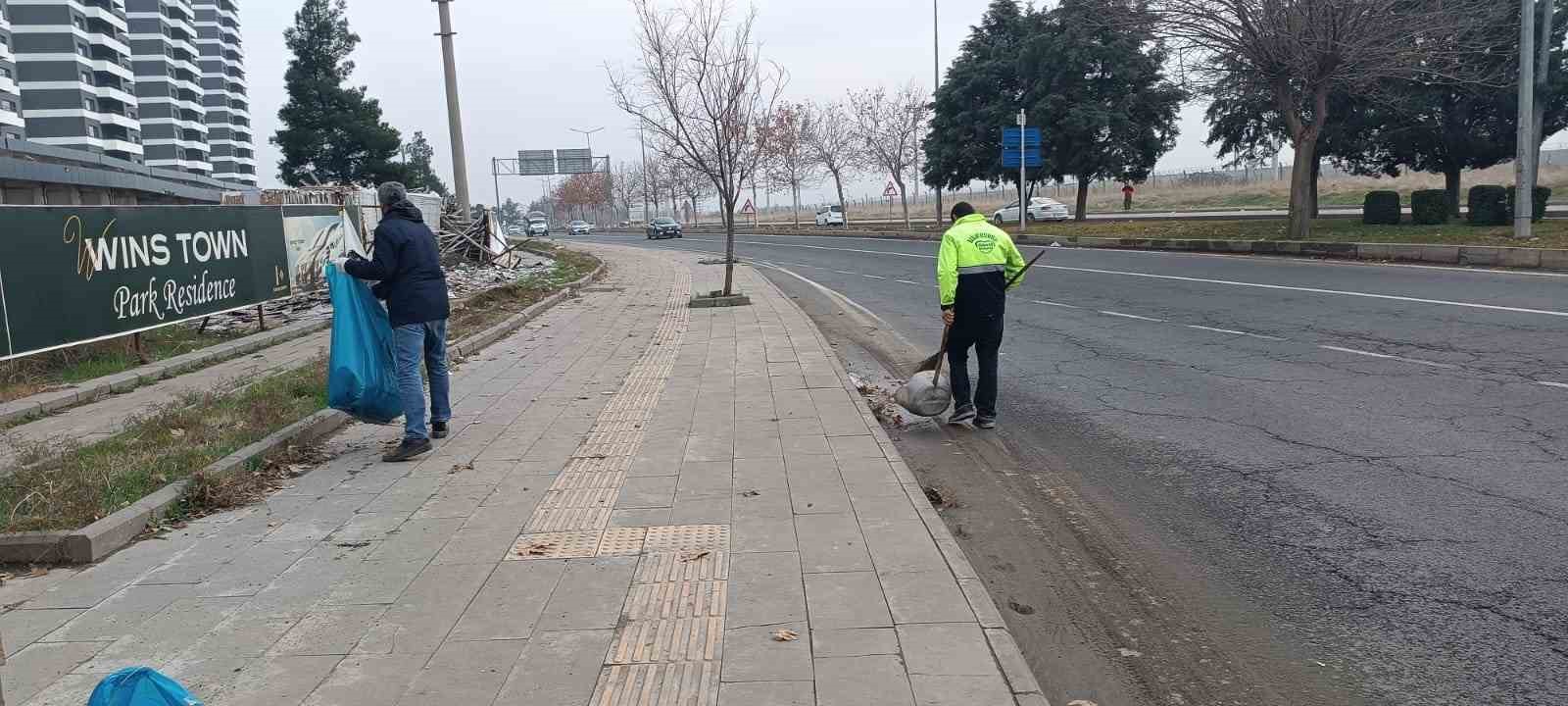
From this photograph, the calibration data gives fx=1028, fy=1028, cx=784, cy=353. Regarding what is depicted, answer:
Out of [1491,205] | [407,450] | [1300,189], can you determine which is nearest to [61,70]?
[1300,189]

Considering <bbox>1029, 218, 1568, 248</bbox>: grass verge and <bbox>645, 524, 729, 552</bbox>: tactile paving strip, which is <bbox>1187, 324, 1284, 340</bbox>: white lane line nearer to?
<bbox>645, 524, 729, 552</bbox>: tactile paving strip

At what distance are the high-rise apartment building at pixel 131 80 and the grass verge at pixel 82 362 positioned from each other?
5373 centimetres

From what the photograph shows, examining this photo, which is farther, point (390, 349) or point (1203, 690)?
point (390, 349)

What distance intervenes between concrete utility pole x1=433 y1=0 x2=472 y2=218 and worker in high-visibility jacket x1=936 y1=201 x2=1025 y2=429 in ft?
59.5

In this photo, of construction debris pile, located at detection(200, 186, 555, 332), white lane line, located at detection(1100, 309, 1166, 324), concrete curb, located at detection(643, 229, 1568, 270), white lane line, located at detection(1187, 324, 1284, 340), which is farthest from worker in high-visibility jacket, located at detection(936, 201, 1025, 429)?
concrete curb, located at detection(643, 229, 1568, 270)

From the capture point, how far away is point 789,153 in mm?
58688

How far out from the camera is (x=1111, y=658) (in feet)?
12.7

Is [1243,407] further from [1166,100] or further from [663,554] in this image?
[1166,100]

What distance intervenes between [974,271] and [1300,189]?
19.7 meters

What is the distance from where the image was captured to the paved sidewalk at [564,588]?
352cm

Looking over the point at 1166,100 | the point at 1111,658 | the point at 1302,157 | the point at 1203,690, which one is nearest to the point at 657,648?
the point at 1111,658

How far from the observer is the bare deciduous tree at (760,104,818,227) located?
5325 cm

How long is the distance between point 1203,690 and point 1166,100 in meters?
39.6

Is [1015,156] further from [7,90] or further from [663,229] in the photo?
[7,90]
